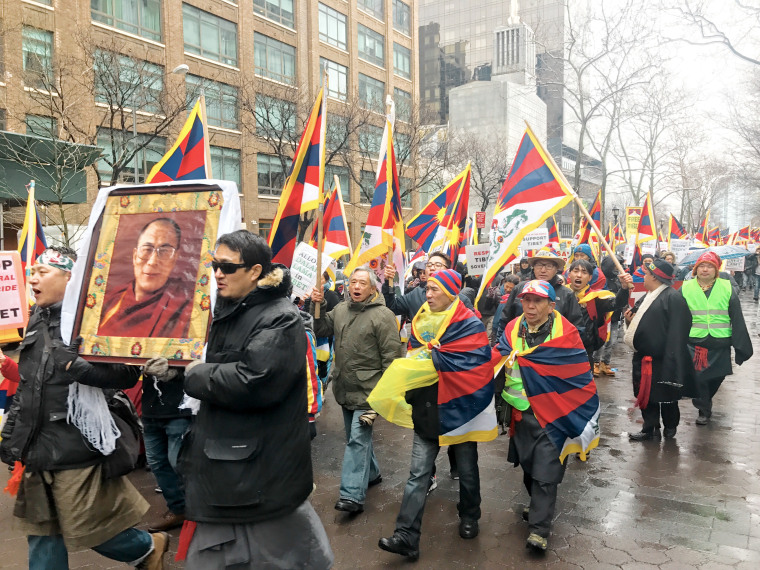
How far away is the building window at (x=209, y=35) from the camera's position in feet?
98.5

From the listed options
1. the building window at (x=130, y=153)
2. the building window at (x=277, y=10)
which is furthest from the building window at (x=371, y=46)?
the building window at (x=130, y=153)

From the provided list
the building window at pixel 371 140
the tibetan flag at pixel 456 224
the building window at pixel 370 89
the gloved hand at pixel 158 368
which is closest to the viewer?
the gloved hand at pixel 158 368

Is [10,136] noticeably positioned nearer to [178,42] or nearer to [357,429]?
[178,42]

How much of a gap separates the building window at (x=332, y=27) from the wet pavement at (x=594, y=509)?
36.8m

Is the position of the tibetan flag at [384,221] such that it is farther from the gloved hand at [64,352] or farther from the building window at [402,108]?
the building window at [402,108]

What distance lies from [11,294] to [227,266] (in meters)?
2.85

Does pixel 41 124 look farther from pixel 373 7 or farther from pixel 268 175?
pixel 373 7

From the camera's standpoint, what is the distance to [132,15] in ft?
89.2

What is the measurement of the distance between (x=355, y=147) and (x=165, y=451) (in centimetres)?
2794

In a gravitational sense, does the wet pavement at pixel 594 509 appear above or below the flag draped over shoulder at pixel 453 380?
below

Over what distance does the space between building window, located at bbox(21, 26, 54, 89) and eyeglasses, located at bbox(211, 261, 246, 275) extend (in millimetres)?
17318

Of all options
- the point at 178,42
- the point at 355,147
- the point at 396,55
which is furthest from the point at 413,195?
the point at 178,42

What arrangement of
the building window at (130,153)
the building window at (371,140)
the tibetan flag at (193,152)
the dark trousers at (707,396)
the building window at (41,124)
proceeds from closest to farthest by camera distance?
the tibetan flag at (193,152) < the dark trousers at (707,396) < the building window at (41,124) < the building window at (130,153) < the building window at (371,140)

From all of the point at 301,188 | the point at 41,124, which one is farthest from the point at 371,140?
the point at 301,188
